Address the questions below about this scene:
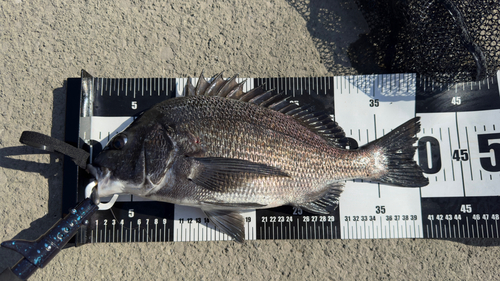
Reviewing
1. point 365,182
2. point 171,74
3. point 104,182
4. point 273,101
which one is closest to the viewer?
point 104,182

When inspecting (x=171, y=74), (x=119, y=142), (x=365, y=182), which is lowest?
(x=365, y=182)

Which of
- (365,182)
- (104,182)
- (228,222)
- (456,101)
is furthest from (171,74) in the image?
(456,101)

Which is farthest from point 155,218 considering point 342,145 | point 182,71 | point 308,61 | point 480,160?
point 480,160

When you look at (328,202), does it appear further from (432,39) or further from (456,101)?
(432,39)

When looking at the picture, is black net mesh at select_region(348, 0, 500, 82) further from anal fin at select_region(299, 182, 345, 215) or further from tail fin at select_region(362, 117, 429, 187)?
anal fin at select_region(299, 182, 345, 215)

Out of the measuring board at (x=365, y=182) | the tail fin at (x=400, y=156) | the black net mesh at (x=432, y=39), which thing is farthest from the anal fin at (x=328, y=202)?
the black net mesh at (x=432, y=39)

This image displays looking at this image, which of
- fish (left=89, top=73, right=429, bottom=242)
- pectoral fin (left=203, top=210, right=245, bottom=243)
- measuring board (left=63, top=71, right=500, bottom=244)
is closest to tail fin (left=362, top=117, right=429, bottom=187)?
fish (left=89, top=73, right=429, bottom=242)

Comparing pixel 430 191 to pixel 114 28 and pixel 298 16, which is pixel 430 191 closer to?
pixel 298 16
